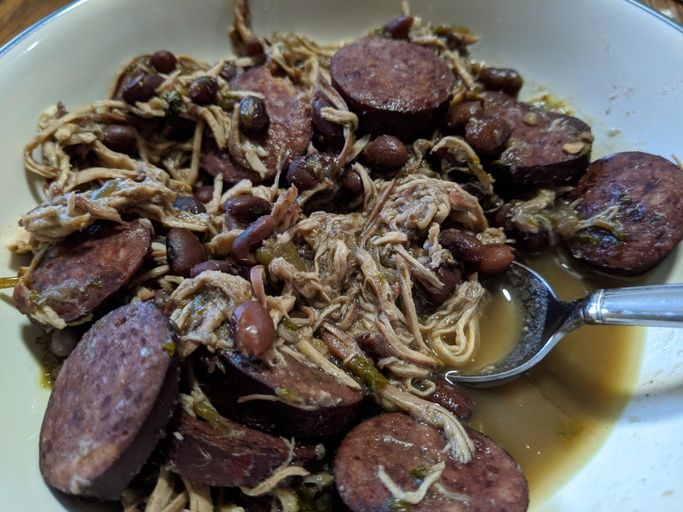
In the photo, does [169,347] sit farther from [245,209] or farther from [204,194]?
[204,194]

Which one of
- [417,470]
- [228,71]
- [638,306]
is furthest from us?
[228,71]

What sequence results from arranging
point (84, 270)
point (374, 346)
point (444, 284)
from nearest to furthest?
point (84, 270) → point (374, 346) → point (444, 284)

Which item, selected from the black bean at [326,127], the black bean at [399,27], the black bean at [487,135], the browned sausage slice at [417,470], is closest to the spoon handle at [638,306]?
the browned sausage slice at [417,470]

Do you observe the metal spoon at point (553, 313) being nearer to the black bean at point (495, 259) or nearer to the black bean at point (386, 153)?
the black bean at point (495, 259)

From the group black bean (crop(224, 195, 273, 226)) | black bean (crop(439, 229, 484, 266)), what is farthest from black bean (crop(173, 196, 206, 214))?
black bean (crop(439, 229, 484, 266))

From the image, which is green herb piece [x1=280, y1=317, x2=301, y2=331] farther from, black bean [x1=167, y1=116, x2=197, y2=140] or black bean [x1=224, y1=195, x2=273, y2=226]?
black bean [x1=167, y1=116, x2=197, y2=140]

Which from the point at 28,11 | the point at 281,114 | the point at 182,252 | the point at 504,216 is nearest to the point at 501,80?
the point at 504,216
